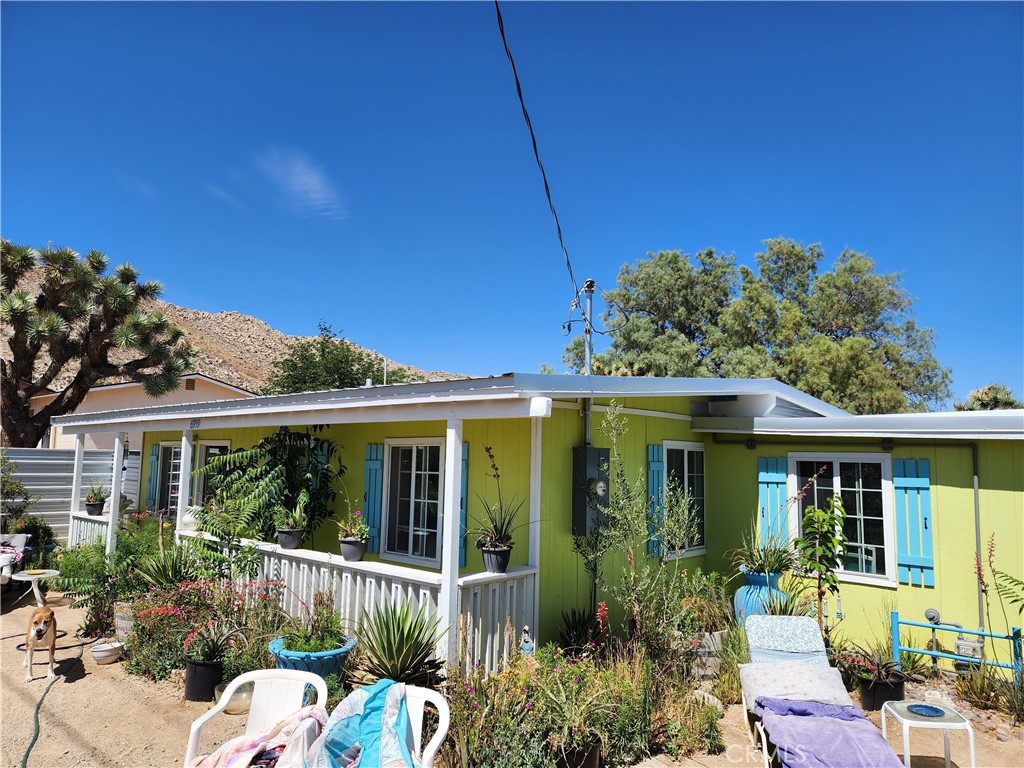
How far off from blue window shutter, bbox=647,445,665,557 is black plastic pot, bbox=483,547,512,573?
216cm

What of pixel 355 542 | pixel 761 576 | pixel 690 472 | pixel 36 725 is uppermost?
pixel 690 472

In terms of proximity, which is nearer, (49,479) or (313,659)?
(313,659)

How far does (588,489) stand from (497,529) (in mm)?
1009

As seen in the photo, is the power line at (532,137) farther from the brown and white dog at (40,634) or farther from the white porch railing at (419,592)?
the brown and white dog at (40,634)

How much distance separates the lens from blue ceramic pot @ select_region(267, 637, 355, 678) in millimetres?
4656

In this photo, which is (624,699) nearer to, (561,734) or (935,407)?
(561,734)

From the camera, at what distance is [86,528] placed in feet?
32.5

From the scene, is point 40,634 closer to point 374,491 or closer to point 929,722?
point 374,491

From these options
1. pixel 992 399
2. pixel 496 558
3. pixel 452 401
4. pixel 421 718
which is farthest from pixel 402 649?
pixel 992 399

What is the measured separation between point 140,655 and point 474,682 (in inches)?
156

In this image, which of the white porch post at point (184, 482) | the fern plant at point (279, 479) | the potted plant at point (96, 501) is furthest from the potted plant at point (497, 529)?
the potted plant at point (96, 501)

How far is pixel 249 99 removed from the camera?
9.67 metres

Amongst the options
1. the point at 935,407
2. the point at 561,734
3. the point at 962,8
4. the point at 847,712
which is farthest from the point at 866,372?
the point at 561,734

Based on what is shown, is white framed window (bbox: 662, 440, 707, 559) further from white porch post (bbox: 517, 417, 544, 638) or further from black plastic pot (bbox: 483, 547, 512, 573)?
black plastic pot (bbox: 483, 547, 512, 573)
